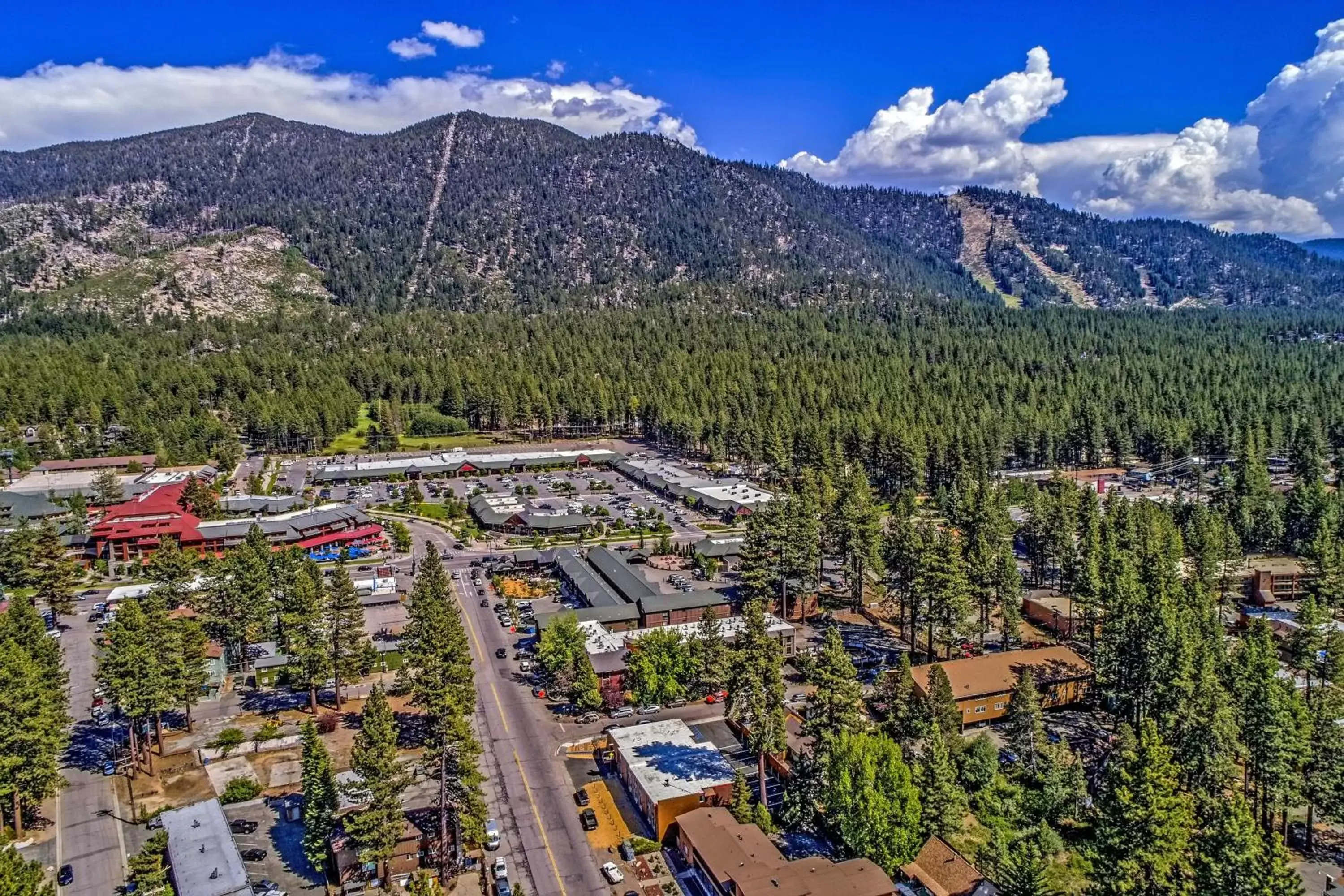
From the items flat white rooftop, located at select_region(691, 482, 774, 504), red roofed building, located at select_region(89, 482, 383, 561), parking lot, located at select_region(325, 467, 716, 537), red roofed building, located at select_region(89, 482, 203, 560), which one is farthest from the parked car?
flat white rooftop, located at select_region(691, 482, 774, 504)

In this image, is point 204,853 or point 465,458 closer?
point 204,853

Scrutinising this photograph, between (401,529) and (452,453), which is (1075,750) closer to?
(401,529)

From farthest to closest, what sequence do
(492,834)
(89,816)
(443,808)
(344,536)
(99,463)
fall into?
(99,463) < (344,536) < (89,816) < (492,834) < (443,808)

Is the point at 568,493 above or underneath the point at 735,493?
underneath

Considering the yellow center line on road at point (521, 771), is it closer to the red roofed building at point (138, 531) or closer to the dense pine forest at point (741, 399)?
the red roofed building at point (138, 531)

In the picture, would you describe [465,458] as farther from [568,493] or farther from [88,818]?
[88,818]

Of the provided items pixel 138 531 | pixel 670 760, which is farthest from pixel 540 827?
pixel 138 531
